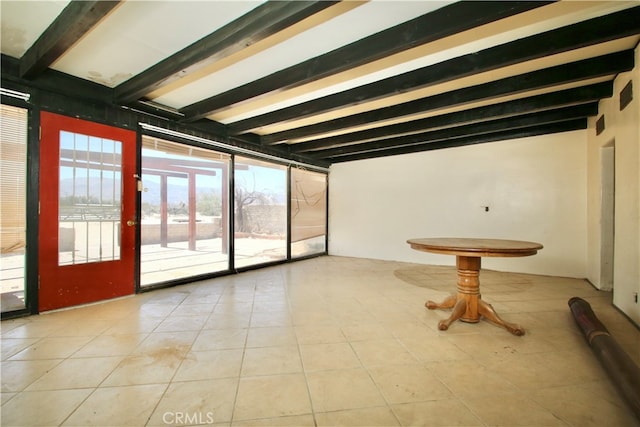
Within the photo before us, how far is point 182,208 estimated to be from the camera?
457 cm

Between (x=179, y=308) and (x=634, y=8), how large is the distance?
5.01 metres

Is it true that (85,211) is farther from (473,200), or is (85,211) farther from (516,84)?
(473,200)

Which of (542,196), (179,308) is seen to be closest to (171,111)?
(179,308)

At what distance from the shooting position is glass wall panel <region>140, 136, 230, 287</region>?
4.05 metres

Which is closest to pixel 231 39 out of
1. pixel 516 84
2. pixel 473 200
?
pixel 516 84

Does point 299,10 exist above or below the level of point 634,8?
below

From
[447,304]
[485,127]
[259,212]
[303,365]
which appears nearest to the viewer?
[303,365]

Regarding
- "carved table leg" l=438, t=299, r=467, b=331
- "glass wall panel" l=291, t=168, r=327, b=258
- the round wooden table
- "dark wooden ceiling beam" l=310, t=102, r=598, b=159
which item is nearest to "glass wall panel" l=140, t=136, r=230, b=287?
"glass wall panel" l=291, t=168, r=327, b=258

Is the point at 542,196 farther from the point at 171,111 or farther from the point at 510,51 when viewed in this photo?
the point at 171,111

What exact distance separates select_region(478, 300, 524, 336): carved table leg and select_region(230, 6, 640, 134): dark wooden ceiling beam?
7.59ft

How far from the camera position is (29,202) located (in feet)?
9.16

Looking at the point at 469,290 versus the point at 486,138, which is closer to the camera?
the point at 469,290
